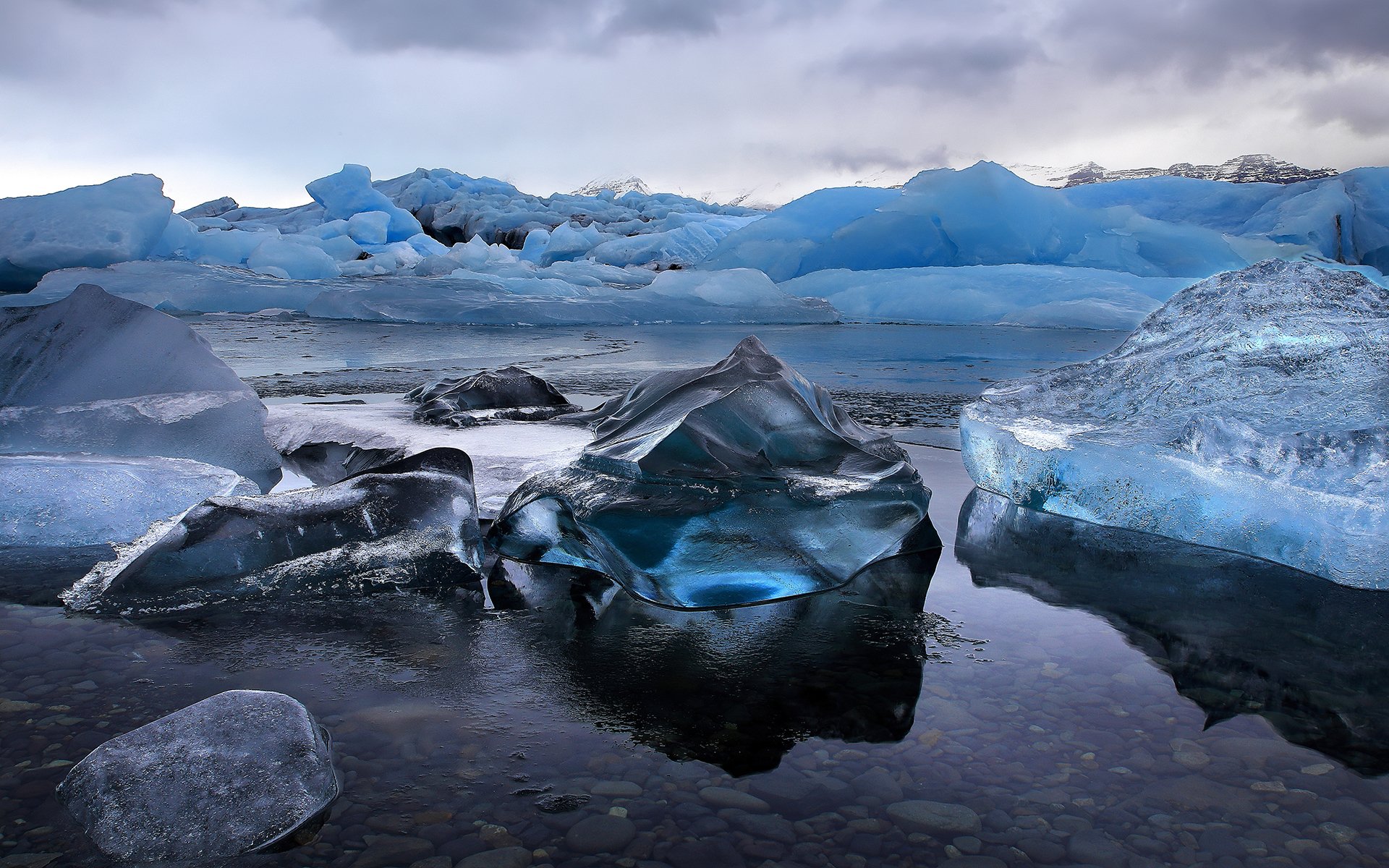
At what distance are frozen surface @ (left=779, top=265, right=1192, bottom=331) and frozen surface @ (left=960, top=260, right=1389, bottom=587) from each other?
293 inches

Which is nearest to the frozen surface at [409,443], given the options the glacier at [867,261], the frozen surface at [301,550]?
the frozen surface at [301,550]

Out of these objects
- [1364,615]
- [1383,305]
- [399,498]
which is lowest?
[1364,615]

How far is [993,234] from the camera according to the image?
1321cm

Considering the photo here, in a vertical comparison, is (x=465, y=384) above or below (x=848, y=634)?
above

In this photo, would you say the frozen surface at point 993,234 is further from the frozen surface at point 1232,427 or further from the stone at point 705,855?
the stone at point 705,855

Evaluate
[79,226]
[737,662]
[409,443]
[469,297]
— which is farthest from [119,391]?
[79,226]

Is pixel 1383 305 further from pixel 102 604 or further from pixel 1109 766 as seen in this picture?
pixel 102 604

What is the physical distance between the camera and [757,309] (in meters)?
11.4

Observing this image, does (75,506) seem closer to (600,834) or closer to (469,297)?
(600,834)

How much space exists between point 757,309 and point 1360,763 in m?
10.4

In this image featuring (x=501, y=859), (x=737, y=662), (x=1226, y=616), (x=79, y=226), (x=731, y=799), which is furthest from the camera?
(x=79, y=226)

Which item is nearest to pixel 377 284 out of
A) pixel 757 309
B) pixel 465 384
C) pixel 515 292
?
pixel 515 292

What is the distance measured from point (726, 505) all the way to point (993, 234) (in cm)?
1246

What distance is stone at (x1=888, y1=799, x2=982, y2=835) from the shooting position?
1.07 m
